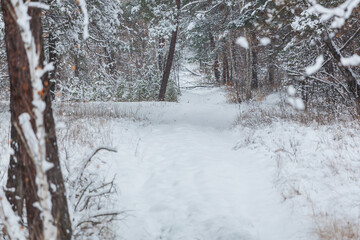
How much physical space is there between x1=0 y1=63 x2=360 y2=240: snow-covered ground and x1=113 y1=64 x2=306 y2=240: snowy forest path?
14 mm

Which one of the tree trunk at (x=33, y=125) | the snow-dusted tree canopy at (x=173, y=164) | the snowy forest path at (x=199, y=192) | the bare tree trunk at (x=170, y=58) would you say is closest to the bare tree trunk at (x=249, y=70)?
the bare tree trunk at (x=170, y=58)

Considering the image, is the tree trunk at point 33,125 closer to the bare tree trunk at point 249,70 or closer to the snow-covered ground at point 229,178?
the snow-covered ground at point 229,178

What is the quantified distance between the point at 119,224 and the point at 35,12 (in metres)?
2.52

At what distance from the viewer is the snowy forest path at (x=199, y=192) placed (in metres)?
3.35

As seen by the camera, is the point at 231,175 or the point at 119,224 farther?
the point at 231,175

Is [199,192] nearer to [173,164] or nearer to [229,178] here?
[229,178]

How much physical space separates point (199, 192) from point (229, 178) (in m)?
0.81

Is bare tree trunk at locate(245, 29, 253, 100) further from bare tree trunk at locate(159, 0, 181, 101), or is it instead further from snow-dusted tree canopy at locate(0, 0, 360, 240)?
snow-dusted tree canopy at locate(0, 0, 360, 240)

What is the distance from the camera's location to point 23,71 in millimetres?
2090

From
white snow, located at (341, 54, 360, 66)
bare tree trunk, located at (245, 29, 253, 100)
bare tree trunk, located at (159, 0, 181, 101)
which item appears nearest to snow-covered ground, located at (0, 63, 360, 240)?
white snow, located at (341, 54, 360, 66)

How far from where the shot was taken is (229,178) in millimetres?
4848

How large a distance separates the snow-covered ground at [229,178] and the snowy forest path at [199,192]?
14mm

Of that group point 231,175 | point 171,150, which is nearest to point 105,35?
point 171,150

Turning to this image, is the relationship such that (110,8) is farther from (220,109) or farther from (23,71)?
(23,71)
